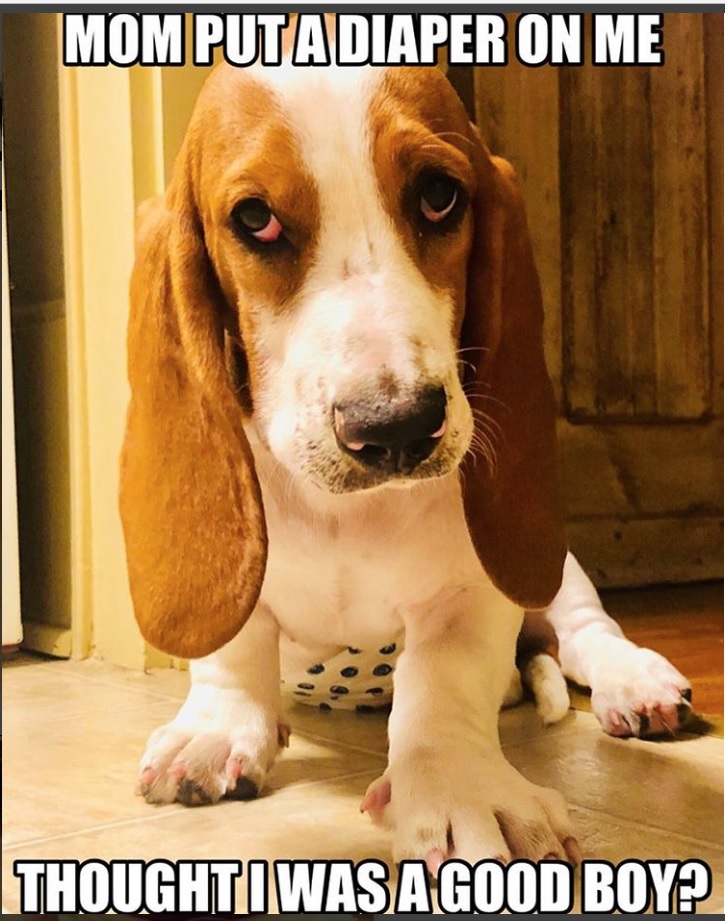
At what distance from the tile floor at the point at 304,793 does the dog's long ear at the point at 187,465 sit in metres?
0.19

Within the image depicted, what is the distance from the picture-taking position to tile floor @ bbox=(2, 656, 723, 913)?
1.04m

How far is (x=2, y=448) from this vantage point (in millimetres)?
2080

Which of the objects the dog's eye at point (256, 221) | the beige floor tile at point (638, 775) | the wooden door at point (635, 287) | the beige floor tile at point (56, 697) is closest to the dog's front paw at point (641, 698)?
A: the beige floor tile at point (638, 775)

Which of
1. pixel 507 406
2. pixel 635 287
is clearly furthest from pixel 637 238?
pixel 507 406

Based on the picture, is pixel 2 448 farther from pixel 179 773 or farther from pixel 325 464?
pixel 325 464

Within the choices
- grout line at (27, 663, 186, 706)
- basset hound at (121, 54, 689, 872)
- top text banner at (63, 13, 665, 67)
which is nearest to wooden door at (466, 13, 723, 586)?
top text banner at (63, 13, 665, 67)

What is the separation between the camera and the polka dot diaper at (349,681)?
4.55 ft

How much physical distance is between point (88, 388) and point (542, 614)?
2.99 ft

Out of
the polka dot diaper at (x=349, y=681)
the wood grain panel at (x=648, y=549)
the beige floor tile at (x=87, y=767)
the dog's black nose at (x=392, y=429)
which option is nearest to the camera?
the dog's black nose at (x=392, y=429)

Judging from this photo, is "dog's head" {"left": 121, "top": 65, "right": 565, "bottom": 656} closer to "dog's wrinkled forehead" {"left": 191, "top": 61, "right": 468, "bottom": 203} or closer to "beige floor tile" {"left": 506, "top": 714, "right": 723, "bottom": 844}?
"dog's wrinkled forehead" {"left": 191, "top": 61, "right": 468, "bottom": 203}

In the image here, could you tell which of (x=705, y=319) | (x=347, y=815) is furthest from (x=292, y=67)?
(x=705, y=319)

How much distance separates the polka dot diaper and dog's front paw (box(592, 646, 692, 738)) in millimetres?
286

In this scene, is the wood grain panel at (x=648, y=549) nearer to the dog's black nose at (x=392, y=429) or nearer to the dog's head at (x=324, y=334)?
the dog's head at (x=324, y=334)

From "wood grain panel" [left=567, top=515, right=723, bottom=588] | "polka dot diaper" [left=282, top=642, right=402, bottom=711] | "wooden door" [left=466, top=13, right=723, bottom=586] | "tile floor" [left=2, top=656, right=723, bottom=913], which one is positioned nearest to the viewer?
"tile floor" [left=2, top=656, right=723, bottom=913]
